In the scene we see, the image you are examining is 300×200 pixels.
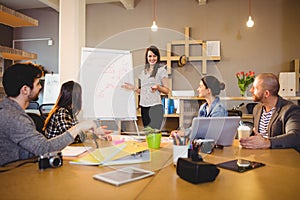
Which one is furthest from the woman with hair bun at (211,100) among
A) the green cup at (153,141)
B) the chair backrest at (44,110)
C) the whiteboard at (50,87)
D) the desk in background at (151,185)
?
the whiteboard at (50,87)

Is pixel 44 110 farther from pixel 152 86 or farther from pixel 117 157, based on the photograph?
pixel 117 157

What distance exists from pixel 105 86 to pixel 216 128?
1192 millimetres

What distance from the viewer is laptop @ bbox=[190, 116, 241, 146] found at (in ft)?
4.91

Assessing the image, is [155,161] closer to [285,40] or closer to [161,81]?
[161,81]

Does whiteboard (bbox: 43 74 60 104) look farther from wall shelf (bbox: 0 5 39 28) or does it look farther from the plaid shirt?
the plaid shirt

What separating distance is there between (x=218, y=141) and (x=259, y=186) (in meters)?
0.72

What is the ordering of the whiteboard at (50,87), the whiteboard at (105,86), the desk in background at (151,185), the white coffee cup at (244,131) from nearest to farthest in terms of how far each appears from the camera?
the desk in background at (151,185) < the white coffee cup at (244,131) < the whiteboard at (105,86) < the whiteboard at (50,87)

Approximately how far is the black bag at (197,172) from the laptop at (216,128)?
1.52ft

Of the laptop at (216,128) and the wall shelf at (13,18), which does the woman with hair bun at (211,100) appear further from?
the wall shelf at (13,18)

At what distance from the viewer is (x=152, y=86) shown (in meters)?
2.64

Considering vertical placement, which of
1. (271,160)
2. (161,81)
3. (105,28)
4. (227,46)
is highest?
(105,28)

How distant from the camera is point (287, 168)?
1.18m

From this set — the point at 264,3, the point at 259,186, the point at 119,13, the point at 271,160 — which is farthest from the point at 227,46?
the point at 259,186

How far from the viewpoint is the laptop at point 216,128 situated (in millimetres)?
1498
